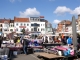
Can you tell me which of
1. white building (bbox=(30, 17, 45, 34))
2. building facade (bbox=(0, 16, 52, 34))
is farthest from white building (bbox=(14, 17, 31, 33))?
white building (bbox=(30, 17, 45, 34))

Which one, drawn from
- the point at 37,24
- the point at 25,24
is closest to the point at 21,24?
the point at 25,24

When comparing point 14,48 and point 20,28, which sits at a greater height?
point 20,28

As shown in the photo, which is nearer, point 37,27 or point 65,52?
point 65,52

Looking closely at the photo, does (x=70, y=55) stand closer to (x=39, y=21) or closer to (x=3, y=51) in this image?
(x=3, y=51)

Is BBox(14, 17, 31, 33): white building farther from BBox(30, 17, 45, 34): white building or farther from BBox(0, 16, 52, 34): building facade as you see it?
BBox(30, 17, 45, 34): white building

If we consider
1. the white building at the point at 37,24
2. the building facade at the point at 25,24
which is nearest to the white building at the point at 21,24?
the building facade at the point at 25,24

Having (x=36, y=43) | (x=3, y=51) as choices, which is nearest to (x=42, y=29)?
(x=36, y=43)

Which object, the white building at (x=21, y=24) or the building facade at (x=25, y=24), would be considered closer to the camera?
the building facade at (x=25, y=24)

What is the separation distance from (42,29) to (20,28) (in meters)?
11.5

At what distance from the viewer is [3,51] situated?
12.7m

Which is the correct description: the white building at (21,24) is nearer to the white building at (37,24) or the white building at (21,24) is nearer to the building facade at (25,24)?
the building facade at (25,24)

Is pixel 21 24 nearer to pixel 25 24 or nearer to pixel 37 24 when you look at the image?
pixel 25 24

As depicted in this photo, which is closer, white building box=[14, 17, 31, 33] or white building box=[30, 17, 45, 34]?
white building box=[14, 17, 31, 33]

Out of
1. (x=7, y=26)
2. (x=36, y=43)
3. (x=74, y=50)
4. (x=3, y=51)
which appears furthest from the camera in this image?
(x=7, y=26)
